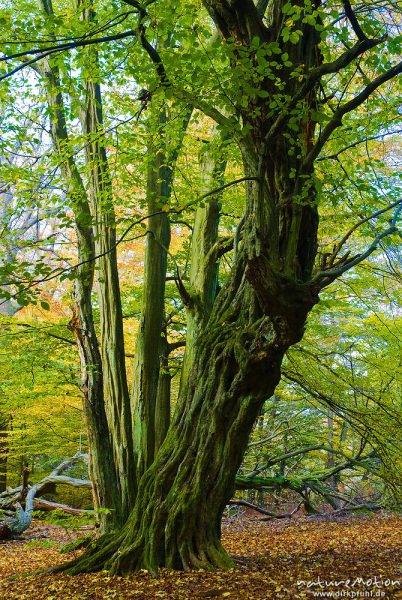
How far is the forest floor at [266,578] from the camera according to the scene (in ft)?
12.0

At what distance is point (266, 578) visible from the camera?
160 inches

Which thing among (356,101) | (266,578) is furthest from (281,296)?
(266,578)

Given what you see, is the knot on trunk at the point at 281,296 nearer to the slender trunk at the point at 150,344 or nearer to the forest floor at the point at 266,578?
the forest floor at the point at 266,578

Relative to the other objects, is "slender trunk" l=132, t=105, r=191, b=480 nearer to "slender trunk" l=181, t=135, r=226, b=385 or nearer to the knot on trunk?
"slender trunk" l=181, t=135, r=226, b=385

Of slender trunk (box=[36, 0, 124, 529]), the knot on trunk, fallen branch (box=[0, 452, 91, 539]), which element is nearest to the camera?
the knot on trunk

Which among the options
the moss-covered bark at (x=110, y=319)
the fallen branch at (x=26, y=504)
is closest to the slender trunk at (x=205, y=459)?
the moss-covered bark at (x=110, y=319)

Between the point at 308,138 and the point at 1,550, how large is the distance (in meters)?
7.54

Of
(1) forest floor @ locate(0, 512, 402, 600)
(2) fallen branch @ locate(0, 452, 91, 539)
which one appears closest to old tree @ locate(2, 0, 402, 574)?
(1) forest floor @ locate(0, 512, 402, 600)

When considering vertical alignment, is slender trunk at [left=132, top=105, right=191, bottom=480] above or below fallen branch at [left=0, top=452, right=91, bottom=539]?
above

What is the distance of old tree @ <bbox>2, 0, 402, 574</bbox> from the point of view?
3648mm

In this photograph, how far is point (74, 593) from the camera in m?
3.99

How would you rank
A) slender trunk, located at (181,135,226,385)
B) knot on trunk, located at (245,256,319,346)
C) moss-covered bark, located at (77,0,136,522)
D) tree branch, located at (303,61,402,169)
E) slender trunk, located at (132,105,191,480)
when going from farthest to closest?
slender trunk, located at (181,135,226,385)
slender trunk, located at (132,105,191,480)
moss-covered bark, located at (77,0,136,522)
knot on trunk, located at (245,256,319,346)
tree branch, located at (303,61,402,169)

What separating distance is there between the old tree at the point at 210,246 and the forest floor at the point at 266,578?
295mm

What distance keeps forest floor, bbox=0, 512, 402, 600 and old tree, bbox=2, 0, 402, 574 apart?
295mm
